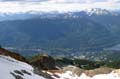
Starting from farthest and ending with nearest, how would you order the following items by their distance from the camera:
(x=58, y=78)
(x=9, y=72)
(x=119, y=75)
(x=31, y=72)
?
1. (x=119, y=75)
2. (x=58, y=78)
3. (x=31, y=72)
4. (x=9, y=72)

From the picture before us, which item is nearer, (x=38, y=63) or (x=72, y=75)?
(x=72, y=75)

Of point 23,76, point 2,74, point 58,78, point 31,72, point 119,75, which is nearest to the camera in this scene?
point 2,74

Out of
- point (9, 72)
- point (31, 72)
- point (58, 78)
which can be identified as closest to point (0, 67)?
point (9, 72)

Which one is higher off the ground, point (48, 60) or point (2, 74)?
point (48, 60)

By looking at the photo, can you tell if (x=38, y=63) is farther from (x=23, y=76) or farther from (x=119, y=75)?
(x=23, y=76)

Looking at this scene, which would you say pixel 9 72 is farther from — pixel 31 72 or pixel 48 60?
pixel 48 60

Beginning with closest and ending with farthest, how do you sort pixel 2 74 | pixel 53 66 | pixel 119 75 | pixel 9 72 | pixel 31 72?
1. pixel 2 74
2. pixel 9 72
3. pixel 31 72
4. pixel 119 75
5. pixel 53 66

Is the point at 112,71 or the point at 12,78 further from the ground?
the point at 112,71

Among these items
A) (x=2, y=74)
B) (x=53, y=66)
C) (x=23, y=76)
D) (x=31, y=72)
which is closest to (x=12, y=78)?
(x=2, y=74)

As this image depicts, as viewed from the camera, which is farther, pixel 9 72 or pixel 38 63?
pixel 38 63
